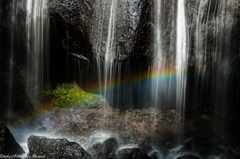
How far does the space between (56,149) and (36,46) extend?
419cm

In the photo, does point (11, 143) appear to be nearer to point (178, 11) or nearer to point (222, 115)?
point (178, 11)

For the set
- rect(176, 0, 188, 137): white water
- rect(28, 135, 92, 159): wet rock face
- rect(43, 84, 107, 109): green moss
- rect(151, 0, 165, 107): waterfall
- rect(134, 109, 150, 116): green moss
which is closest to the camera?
rect(28, 135, 92, 159): wet rock face

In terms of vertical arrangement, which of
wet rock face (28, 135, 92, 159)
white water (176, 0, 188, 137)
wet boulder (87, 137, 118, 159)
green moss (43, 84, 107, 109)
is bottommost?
wet boulder (87, 137, 118, 159)

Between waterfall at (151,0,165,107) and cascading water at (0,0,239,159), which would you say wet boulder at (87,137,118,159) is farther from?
waterfall at (151,0,165,107)

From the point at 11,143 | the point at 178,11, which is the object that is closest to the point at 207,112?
the point at 178,11

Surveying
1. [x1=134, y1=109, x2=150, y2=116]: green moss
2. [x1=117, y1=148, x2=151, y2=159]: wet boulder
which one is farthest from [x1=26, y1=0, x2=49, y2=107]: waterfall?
[x1=117, y1=148, x2=151, y2=159]: wet boulder

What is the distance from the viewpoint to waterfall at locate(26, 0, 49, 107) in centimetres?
505

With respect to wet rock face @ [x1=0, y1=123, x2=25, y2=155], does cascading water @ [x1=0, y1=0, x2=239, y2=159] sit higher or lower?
higher

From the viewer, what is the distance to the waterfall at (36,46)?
5.05m

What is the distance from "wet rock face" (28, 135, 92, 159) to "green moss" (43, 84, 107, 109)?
2.63 meters

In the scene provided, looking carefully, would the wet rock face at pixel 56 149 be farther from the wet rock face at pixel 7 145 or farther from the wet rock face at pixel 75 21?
the wet rock face at pixel 75 21

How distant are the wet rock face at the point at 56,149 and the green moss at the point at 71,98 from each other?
104 inches

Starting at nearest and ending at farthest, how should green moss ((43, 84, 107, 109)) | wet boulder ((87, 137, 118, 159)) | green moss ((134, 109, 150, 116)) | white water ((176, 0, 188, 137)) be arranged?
1. wet boulder ((87, 137, 118, 159))
2. white water ((176, 0, 188, 137))
3. green moss ((134, 109, 150, 116))
4. green moss ((43, 84, 107, 109))

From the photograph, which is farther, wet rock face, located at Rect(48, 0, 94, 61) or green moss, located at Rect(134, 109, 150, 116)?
green moss, located at Rect(134, 109, 150, 116)
